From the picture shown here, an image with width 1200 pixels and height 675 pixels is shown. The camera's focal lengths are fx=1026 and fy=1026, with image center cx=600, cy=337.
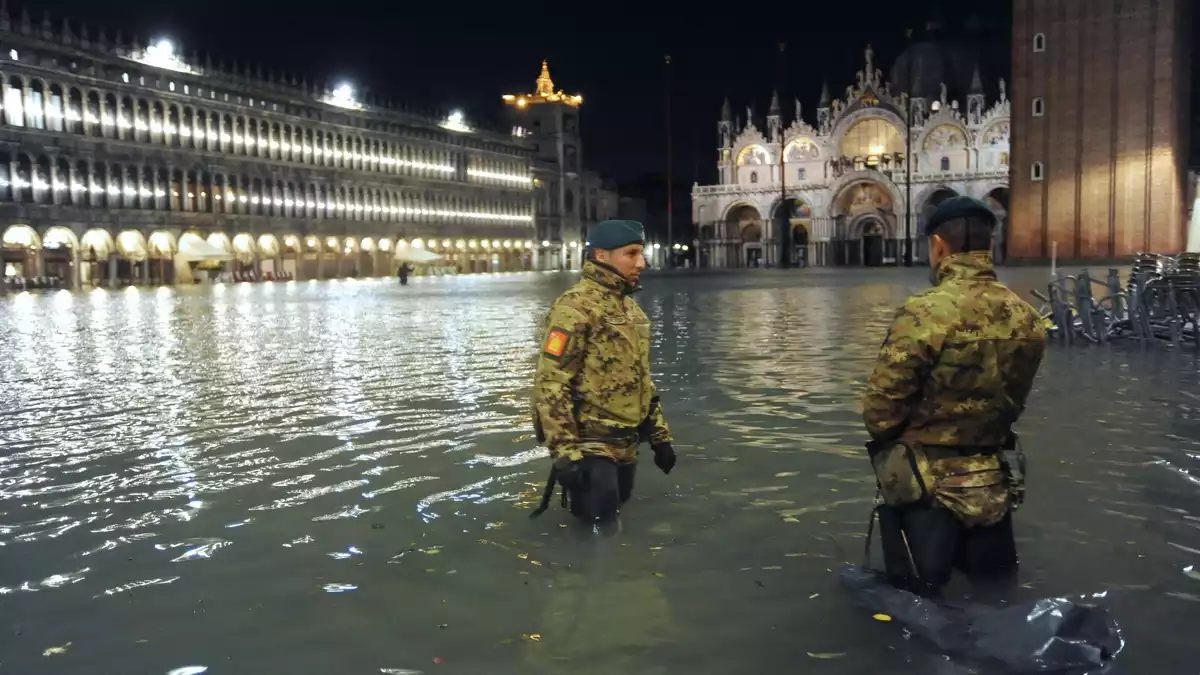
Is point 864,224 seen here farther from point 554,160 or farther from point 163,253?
point 163,253

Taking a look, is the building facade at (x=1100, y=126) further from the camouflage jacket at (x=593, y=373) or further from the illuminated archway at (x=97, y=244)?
the illuminated archway at (x=97, y=244)

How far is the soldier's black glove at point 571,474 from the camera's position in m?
4.73

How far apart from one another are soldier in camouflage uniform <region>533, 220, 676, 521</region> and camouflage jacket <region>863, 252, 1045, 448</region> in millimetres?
1374

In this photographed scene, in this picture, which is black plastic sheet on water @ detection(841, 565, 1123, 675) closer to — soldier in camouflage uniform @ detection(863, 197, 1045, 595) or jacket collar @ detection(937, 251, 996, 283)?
soldier in camouflage uniform @ detection(863, 197, 1045, 595)

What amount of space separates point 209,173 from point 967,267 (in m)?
74.4

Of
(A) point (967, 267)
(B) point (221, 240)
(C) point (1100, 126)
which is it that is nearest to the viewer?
(A) point (967, 267)

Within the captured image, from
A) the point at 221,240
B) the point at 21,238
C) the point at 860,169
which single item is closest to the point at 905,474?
the point at 21,238

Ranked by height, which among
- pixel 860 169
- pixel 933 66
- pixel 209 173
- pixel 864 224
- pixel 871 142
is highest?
pixel 933 66

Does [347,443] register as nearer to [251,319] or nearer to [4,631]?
Result: [4,631]

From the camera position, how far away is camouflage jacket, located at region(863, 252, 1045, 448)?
370 cm

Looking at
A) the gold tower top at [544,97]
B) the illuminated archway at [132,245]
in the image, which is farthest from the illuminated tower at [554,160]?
the illuminated archway at [132,245]

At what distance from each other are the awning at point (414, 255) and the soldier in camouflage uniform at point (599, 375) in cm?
7311

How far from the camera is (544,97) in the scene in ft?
363

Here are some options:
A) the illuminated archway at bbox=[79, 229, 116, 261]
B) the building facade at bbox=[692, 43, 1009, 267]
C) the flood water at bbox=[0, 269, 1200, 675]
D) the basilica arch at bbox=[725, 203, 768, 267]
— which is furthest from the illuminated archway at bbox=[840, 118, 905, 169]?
the flood water at bbox=[0, 269, 1200, 675]
